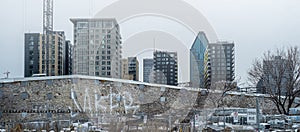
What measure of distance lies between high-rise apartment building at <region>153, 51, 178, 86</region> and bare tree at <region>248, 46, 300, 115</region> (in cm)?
1254

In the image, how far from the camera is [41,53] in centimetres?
3559

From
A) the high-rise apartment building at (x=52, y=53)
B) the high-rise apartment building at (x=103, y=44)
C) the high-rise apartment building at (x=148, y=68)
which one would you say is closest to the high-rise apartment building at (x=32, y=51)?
the high-rise apartment building at (x=52, y=53)

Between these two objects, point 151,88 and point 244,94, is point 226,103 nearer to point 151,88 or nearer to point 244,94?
point 244,94

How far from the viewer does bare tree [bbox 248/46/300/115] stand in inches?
846

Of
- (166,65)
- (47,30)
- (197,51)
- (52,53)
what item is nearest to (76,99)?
(166,65)

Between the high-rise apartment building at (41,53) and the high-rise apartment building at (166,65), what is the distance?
67.6 ft

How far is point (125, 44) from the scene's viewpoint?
873 centimetres

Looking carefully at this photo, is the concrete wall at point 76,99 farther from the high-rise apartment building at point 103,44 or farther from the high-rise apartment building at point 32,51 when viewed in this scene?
the high-rise apartment building at point 32,51

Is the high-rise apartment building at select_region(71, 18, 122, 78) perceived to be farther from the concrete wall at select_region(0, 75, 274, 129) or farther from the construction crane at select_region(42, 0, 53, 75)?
the construction crane at select_region(42, 0, 53, 75)

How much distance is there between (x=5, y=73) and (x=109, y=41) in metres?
14.9

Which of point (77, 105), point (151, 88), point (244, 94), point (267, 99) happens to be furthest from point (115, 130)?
point (267, 99)

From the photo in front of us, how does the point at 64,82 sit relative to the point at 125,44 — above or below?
below

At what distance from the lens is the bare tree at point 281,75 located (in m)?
21.5

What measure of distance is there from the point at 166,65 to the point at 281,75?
13.7 meters
